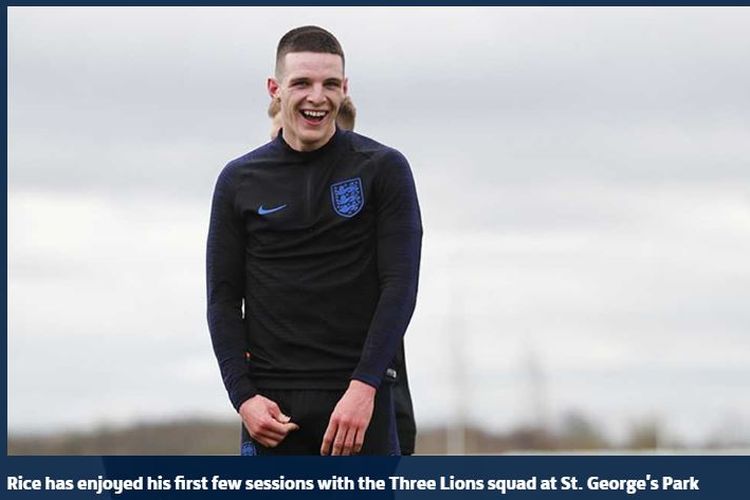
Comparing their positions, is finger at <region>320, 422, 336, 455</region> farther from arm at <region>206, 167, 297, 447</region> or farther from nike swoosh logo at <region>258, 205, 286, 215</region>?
nike swoosh logo at <region>258, 205, 286, 215</region>

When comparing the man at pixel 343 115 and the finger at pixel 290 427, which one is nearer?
the finger at pixel 290 427

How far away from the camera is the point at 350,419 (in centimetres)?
393

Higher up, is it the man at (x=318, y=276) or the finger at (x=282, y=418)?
the man at (x=318, y=276)

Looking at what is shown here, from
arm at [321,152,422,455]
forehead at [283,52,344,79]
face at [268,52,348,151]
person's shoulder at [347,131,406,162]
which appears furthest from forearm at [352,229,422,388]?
forehead at [283,52,344,79]

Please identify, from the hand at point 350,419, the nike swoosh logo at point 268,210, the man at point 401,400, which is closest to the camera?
the hand at point 350,419

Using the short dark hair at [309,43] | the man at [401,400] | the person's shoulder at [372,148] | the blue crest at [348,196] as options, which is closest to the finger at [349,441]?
the man at [401,400]

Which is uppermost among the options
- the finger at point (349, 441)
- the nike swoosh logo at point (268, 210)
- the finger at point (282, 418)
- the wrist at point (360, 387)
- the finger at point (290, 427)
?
the nike swoosh logo at point (268, 210)

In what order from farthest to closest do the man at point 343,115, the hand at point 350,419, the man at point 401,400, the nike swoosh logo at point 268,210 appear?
the man at point 343,115
the man at point 401,400
the nike swoosh logo at point 268,210
the hand at point 350,419

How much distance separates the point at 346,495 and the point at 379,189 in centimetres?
97

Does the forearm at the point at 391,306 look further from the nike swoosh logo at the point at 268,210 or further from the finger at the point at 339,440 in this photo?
the nike swoosh logo at the point at 268,210

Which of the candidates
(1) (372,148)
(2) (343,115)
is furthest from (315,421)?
(2) (343,115)

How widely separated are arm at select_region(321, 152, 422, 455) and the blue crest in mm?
57

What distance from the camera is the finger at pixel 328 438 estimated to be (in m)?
3.95

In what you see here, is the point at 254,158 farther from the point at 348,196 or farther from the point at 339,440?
the point at 339,440
